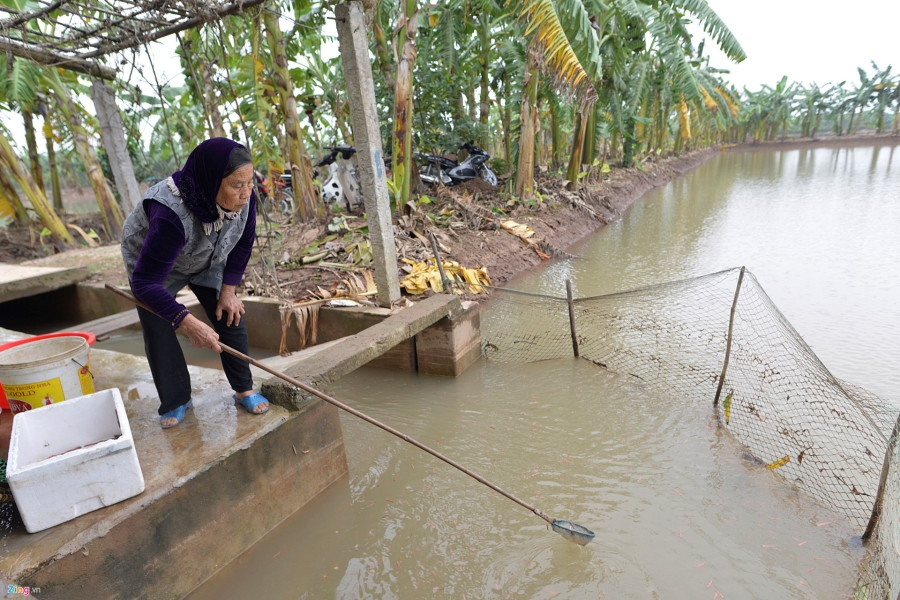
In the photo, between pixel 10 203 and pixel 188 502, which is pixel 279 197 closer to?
pixel 10 203

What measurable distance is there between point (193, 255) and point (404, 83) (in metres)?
4.33

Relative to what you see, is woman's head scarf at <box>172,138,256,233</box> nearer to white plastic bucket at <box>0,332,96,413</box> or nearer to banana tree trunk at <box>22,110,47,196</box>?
white plastic bucket at <box>0,332,96,413</box>

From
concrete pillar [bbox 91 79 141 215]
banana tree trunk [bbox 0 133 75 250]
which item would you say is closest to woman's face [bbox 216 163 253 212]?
concrete pillar [bbox 91 79 141 215]

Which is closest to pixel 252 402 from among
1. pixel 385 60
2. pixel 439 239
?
pixel 439 239

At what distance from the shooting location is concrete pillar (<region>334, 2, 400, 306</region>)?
357cm

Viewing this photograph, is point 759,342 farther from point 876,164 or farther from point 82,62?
point 876,164

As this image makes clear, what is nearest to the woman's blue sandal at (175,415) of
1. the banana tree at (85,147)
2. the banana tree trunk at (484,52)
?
the banana tree at (85,147)

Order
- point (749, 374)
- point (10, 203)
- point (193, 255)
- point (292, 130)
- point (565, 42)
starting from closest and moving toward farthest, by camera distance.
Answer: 1. point (193, 255)
2. point (749, 374)
3. point (565, 42)
4. point (292, 130)
5. point (10, 203)

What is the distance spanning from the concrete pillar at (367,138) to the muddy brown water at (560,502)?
41.9 inches

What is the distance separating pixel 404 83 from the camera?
5.83 m

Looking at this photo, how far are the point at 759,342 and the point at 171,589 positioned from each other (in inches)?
189

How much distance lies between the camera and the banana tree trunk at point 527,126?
8.65 metres

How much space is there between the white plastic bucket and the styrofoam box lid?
1.04ft

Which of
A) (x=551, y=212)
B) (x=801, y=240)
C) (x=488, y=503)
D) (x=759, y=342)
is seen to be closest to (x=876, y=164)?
(x=801, y=240)
